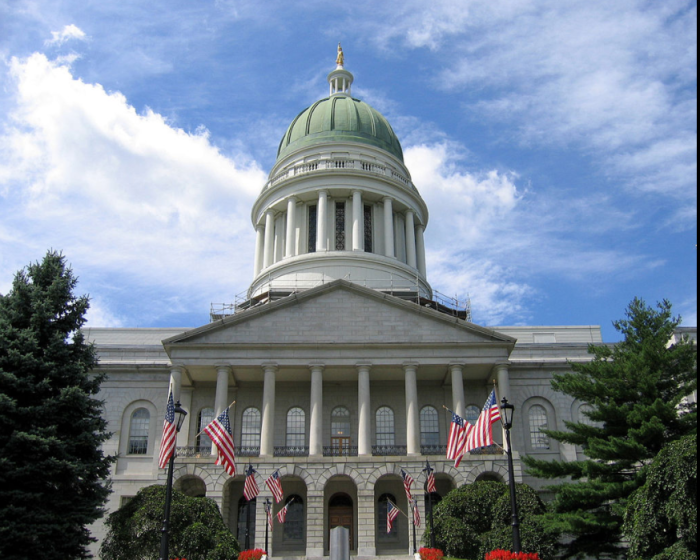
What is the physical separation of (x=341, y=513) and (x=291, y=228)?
20.2 meters

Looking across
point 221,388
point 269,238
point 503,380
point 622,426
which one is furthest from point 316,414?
point 269,238

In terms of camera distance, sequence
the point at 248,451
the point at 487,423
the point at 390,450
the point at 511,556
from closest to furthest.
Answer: the point at 511,556 → the point at 487,423 → the point at 390,450 → the point at 248,451

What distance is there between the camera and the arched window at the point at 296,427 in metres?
35.6

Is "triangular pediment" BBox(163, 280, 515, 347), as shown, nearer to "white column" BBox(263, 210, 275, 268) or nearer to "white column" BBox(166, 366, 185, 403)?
"white column" BBox(166, 366, 185, 403)

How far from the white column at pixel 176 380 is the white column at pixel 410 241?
1955 cm

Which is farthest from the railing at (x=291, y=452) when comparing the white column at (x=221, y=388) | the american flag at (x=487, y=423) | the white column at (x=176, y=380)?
the american flag at (x=487, y=423)

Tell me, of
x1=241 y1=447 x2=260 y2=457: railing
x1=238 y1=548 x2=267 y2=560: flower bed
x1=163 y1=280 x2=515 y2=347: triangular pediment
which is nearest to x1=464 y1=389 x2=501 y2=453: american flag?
x1=238 y1=548 x2=267 y2=560: flower bed

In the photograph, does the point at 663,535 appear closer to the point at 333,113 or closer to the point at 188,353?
the point at 188,353

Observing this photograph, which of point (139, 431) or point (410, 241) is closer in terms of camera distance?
point (139, 431)

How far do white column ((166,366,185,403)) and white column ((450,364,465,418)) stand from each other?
13244 millimetres

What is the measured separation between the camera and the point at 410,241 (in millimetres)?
49000

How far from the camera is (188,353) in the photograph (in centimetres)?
3406

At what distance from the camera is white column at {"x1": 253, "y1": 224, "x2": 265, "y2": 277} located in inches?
1946

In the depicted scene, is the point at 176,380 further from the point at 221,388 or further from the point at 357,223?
the point at 357,223
